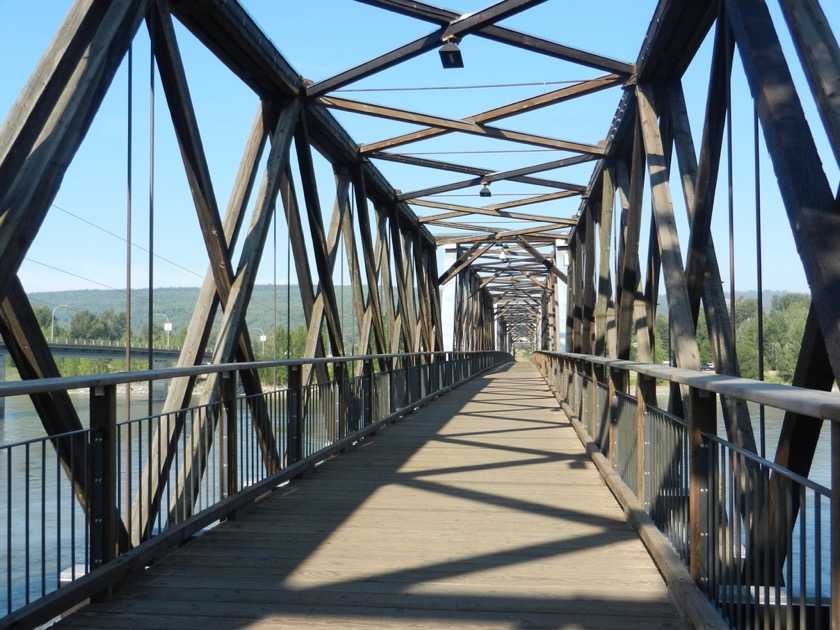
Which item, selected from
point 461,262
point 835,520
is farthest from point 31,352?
point 461,262

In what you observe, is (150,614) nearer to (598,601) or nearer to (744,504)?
(598,601)

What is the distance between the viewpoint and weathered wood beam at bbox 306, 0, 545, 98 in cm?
787

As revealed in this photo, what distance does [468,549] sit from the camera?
426 cm

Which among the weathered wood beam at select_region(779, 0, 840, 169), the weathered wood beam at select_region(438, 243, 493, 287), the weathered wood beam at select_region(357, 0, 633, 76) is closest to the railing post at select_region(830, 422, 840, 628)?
the weathered wood beam at select_region(779, 0, 840, 169)

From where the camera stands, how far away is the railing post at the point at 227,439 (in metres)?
4.90

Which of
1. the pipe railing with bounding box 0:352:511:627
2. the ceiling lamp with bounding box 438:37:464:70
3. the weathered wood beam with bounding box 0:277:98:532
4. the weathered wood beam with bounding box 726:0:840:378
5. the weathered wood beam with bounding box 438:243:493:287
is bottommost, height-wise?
the pipe railing with bounding box 0:352:511:627

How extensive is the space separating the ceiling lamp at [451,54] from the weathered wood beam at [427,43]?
5cm

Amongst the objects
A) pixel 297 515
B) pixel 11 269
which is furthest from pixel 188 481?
pixel 11 269

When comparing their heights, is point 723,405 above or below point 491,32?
below

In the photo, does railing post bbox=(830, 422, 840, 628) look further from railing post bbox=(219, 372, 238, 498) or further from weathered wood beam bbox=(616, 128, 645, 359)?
weathered wood beam bbox=(616, 128, 645, 359)

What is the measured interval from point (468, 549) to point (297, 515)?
126 cm

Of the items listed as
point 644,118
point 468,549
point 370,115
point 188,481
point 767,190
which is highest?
point 370,115

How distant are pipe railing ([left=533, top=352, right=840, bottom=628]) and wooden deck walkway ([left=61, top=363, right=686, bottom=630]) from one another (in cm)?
28

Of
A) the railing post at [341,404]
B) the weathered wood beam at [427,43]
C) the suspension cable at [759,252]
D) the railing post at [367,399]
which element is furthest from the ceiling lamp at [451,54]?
the suspension cable at [759,252]
